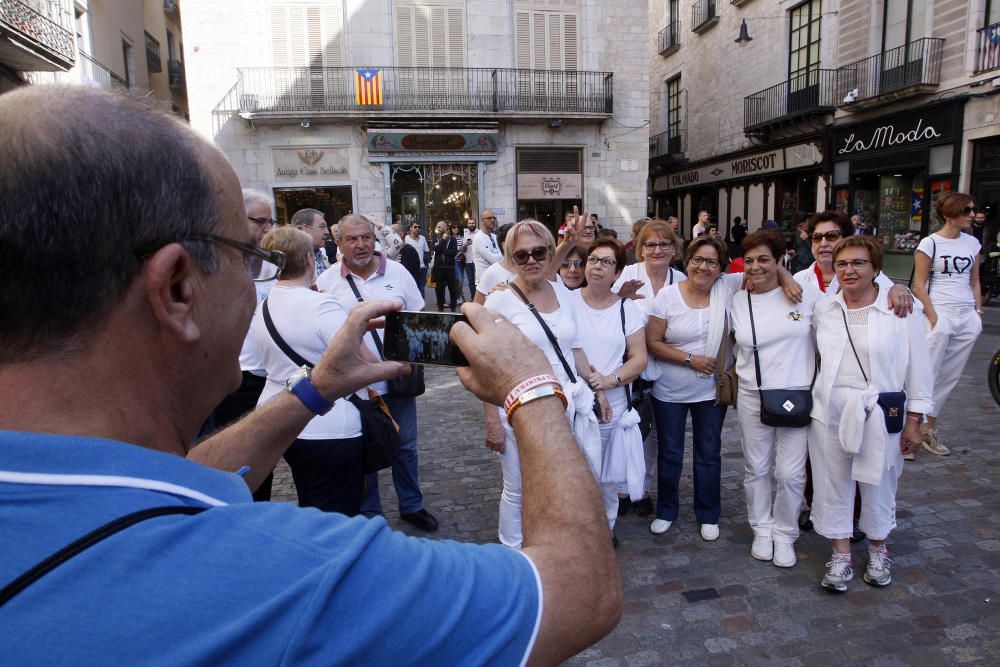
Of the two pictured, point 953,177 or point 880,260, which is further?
point 953,177

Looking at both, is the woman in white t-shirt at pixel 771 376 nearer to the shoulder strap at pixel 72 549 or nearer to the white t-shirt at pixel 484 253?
the shoulder strap at pixel 72 549

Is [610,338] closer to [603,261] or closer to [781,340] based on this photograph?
[603,261]

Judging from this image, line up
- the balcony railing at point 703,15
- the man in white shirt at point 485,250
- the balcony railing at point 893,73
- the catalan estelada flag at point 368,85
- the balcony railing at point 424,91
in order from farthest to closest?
1. the balcony railing at point 703,15
2. the catalan estelada flag at point 368,85
3. the balcony railing at point 424,91
4. the balcony railing at point 893,73
5. the man in white shirt at point 485,250

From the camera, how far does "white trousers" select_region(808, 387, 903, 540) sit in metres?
3.59

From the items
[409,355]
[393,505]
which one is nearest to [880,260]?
[409,355]

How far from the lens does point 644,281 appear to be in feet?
15.8

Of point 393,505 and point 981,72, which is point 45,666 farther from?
point 981,72

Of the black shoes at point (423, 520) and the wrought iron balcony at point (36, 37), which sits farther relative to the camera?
the wrought iron balcony at point (36, 37)

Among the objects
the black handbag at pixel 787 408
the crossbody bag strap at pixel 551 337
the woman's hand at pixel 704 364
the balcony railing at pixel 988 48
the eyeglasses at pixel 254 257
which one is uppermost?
the balcony railing at pixel 988 48

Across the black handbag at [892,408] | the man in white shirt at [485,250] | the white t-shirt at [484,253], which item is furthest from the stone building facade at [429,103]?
the black handbag at [892,408]

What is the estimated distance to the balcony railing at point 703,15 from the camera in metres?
25.1

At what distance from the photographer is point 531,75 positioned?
66.7ft

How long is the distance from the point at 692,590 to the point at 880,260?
2052 millimetres

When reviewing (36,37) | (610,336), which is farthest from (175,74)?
(610,336)
